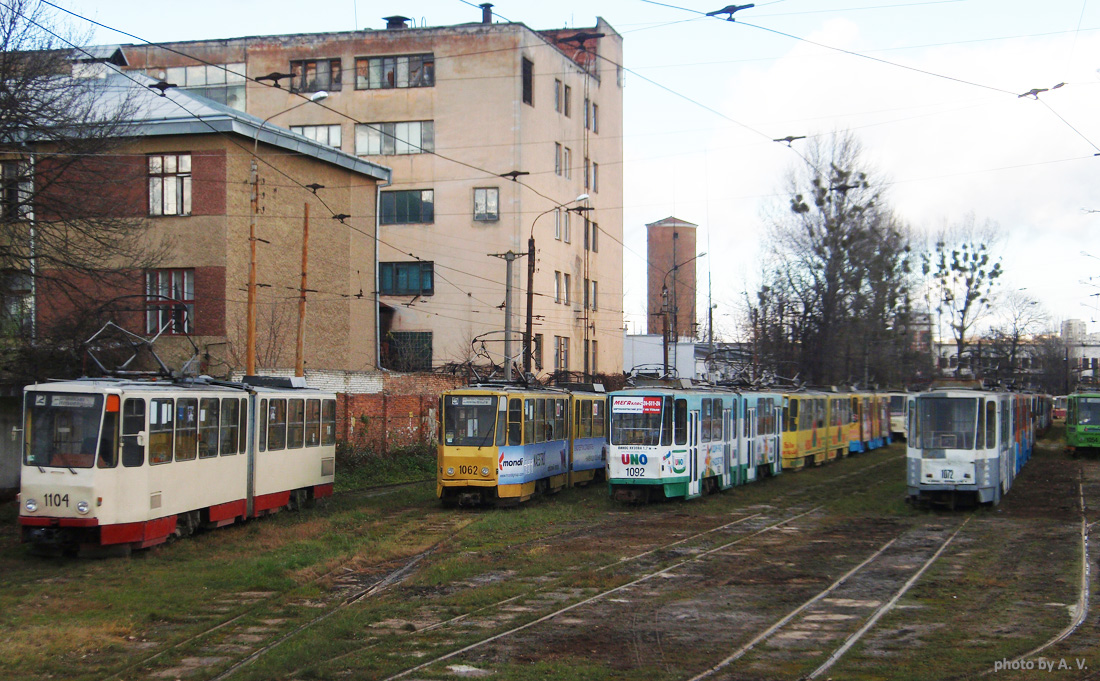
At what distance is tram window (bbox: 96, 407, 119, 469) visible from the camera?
14.7 meters

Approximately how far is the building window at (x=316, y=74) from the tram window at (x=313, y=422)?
33909 mm

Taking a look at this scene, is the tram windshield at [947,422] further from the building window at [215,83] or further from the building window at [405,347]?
the building window at [215,83]

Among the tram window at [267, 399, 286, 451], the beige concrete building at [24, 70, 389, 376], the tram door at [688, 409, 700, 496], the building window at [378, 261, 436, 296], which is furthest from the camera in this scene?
the building window at [378, 261, 436, 296]

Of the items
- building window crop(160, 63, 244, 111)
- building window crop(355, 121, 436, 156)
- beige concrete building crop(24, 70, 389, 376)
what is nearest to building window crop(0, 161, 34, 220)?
beige concrete building crop(24, 70, 389, 376)

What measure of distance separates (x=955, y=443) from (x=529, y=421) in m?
8.80

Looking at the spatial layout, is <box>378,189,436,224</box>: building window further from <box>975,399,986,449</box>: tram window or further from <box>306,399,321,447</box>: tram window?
<box>975,399,986,449</box>: tram window

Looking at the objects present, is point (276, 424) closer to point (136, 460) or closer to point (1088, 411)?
point (136, 460)

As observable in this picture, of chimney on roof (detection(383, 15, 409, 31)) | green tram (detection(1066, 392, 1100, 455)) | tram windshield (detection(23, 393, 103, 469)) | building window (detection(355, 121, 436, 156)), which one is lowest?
green tram (detection(1066, 392, 1100, 455))

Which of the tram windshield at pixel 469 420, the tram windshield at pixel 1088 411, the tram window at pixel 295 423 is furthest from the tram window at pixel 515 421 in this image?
the tram windshield at pixel 1088 411

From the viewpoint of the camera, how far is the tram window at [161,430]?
15.6 meters

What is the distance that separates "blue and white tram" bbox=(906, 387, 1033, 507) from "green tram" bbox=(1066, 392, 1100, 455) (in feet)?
72.2

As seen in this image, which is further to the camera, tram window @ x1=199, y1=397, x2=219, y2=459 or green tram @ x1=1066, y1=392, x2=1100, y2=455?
green tram @ x1=1066, y1=392, x2=1100, y2=455

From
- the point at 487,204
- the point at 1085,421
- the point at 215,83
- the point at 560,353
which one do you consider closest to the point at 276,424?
the point at 487,204

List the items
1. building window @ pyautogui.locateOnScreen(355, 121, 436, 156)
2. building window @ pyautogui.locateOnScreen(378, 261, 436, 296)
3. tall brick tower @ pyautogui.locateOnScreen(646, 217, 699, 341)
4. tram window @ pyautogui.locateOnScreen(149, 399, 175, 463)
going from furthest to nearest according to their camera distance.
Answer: tall brick tower @ pyautogui.locateOnScreen(646, 217, 699, 341), building window @ pyautogui.locateOnScreen(355, 121, 436, 156), building window @ pyautogui.locateOnScreen(378, 261, 436, 296), tram window @ pyautogui.locateOnScreen(149, 399, 175, 463)
